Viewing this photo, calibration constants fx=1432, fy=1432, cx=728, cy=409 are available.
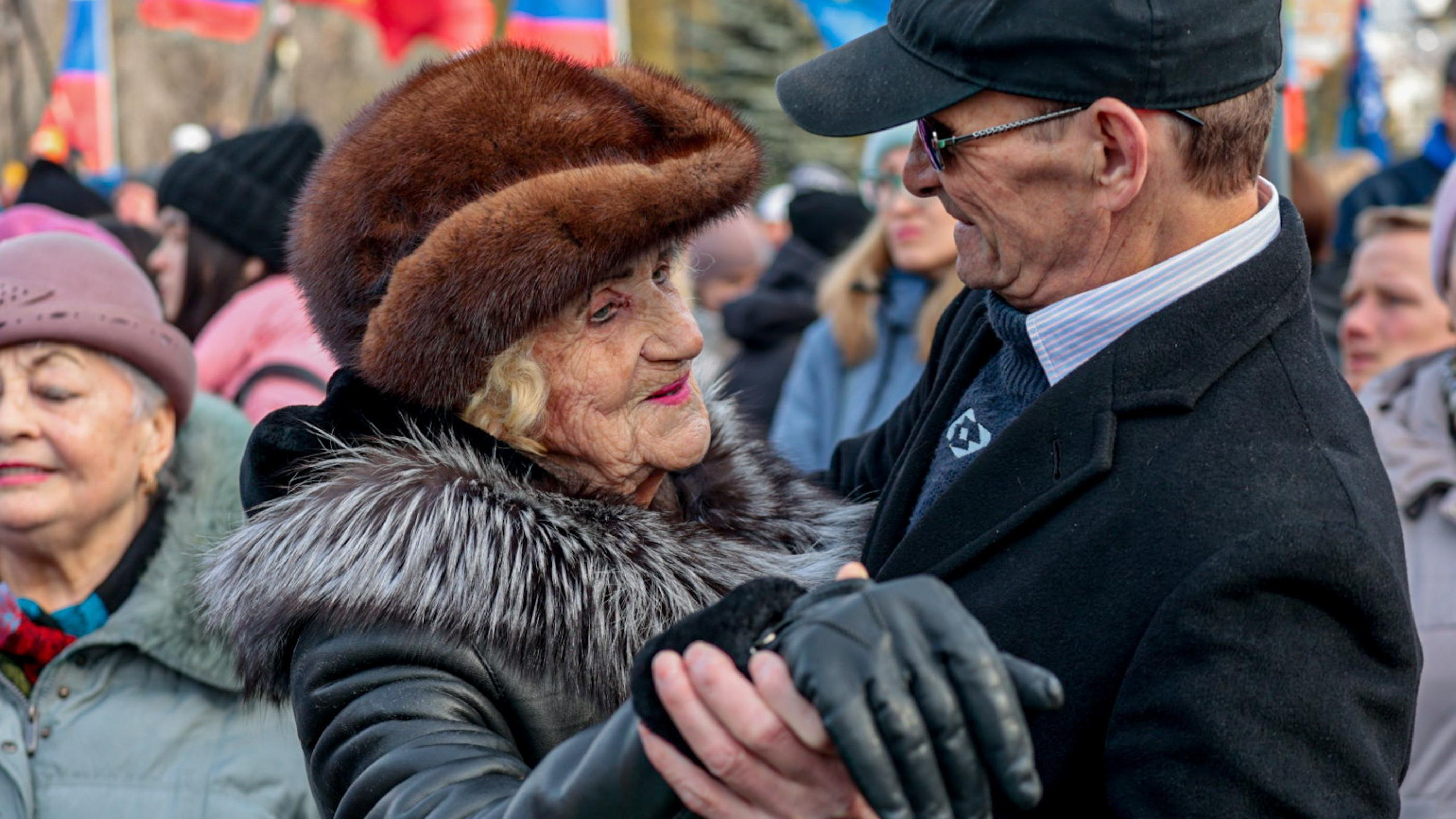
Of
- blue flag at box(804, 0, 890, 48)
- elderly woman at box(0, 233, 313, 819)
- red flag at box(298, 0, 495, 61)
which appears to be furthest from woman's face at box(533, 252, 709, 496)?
red flag at box(298, 0, 495, 61)

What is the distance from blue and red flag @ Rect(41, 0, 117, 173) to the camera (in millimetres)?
10422

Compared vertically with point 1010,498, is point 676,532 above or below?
below

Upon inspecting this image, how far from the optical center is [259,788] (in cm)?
279

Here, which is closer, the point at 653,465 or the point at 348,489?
the point at 348,489

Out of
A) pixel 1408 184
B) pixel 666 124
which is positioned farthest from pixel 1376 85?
pixel 666 124

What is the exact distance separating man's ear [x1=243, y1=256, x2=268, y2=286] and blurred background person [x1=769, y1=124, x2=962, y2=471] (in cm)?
173

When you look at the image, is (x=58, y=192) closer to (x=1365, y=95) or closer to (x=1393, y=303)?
(x=1393, y=303)

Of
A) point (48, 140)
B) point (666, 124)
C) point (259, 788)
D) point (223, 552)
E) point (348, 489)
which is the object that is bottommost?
point (48, 140)

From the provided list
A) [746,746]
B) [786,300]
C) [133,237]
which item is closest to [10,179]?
[133,237]

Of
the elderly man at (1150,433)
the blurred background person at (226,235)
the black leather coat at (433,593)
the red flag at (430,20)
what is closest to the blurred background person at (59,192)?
the blurred background person at (226,235)

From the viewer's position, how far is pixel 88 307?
2.89 m

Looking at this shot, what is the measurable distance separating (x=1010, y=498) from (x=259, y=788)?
1734 millimetres

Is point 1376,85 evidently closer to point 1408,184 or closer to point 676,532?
point 1408,184

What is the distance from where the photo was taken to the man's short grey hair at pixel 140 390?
2.98 metres
